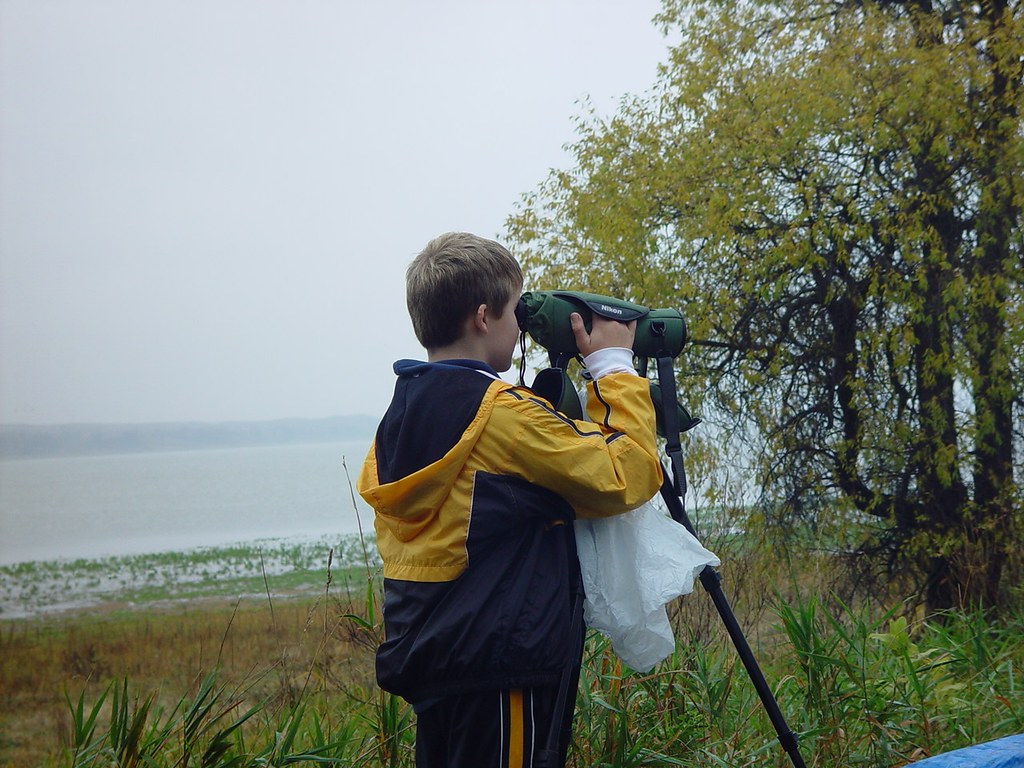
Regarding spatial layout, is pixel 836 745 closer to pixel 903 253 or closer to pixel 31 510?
pixel 903 253

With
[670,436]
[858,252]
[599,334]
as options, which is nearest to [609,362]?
[599,334]

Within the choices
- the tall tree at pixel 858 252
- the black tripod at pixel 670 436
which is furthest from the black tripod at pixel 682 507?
the tall tree at pixel 858 252

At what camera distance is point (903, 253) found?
771 cm

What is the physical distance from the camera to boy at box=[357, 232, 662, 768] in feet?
5.37

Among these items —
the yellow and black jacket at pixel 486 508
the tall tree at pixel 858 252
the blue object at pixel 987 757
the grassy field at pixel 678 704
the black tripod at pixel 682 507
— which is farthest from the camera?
the tall tree at pixel 858 252

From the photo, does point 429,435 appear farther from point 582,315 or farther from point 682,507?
point 682,507

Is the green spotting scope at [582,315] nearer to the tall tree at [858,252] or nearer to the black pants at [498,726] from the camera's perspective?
the black pants at [498,726]

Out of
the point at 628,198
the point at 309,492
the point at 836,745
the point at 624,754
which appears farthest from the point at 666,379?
the point at 309,492

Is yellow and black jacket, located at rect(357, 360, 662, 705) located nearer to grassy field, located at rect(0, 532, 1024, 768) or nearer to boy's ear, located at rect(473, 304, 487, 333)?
boy's ear, located at rect(473, 304, 487, 333)

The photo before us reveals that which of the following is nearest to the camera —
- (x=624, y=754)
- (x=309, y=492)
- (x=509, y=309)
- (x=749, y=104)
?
(x=509, y=309)

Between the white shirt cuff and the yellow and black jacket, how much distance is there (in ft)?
0.24

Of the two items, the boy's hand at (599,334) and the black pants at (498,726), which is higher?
the boy's hand at (599,334)

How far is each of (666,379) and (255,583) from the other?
45.5ft

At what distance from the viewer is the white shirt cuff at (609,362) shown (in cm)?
181
